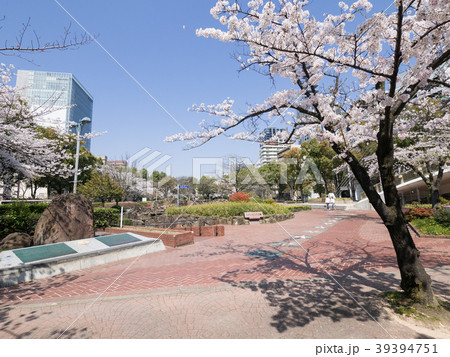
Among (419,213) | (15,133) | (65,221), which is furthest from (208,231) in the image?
(419,213)

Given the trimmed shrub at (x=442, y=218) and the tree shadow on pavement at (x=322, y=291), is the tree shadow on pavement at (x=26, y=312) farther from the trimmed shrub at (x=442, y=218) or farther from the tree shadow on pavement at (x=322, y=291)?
the trimmed shrub at (x=442, y=218)

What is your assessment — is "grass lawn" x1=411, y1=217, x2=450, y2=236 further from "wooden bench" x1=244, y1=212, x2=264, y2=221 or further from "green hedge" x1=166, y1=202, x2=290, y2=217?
"green hedge" x1=166, y1=202, x2=290, y2=217

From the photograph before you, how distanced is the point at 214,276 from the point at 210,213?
10.4 metres

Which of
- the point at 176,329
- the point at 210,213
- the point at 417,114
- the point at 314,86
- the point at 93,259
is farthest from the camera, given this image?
the point at 210,213

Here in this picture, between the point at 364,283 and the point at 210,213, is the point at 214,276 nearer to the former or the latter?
the point at 364,283

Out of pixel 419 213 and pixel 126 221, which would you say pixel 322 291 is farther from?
pixel 126 221

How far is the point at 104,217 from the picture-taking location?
12.0m

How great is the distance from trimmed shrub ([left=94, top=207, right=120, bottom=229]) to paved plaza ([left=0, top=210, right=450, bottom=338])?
5.37 meters

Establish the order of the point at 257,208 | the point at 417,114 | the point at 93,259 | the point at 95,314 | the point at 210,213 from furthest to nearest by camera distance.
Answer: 1. the point at 257,208
2. the point at 210,213
3. the point at 417,114
4. the point at 93,259
5. the point at 95,314

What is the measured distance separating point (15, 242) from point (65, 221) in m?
1.37

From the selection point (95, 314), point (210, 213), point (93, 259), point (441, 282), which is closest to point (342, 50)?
point (441, 282)

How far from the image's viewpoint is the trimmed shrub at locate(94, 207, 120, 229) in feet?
38.6

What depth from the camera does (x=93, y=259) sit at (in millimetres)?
6836

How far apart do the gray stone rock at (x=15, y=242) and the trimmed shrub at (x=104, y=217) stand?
13.6 ft
